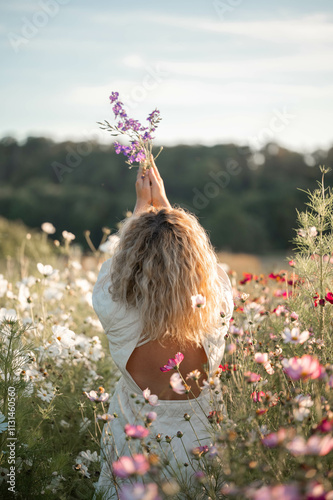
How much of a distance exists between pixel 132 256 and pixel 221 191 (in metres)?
20.2

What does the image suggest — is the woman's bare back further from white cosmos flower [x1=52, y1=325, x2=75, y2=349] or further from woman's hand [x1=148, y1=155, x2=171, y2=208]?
woman's hand [x1=148, y1=155, x2=171, y2=208]

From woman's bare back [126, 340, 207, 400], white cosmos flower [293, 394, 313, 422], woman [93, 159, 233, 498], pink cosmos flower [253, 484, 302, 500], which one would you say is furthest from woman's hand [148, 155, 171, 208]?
pink cosmos flower [253, 484, 302, 500]

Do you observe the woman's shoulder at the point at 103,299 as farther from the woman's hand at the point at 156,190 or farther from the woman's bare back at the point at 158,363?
the woman's hand at the point at 156,190

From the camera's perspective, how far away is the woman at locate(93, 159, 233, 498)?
67.0 inches

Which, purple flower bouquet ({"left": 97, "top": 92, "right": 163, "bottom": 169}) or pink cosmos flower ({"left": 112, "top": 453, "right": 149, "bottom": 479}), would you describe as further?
purple flower bouquet ({"left": 97, "top": 92, "right": 163, "bottom": 169})

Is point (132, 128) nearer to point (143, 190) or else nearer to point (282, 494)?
point (143, 190)

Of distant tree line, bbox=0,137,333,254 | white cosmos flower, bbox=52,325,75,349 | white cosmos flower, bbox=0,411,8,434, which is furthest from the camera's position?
distant tree line, bbox=0,137,333,254

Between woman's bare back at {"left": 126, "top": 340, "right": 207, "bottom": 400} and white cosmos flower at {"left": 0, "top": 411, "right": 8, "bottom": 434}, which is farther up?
woman's bare back at {"left": 126, "top": 340, "right": 207, "bottom": 400}

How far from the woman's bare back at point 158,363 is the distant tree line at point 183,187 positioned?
16236 mm

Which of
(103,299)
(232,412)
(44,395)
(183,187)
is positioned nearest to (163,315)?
A: (103,299)

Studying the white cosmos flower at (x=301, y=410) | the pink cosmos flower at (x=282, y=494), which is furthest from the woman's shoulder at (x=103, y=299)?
the pink cosmos flower at (x=282, y=494)

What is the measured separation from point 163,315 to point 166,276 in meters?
0.15

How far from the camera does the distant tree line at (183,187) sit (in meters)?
18.4

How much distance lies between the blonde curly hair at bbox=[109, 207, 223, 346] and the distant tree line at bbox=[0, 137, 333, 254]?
1620 centimetres
